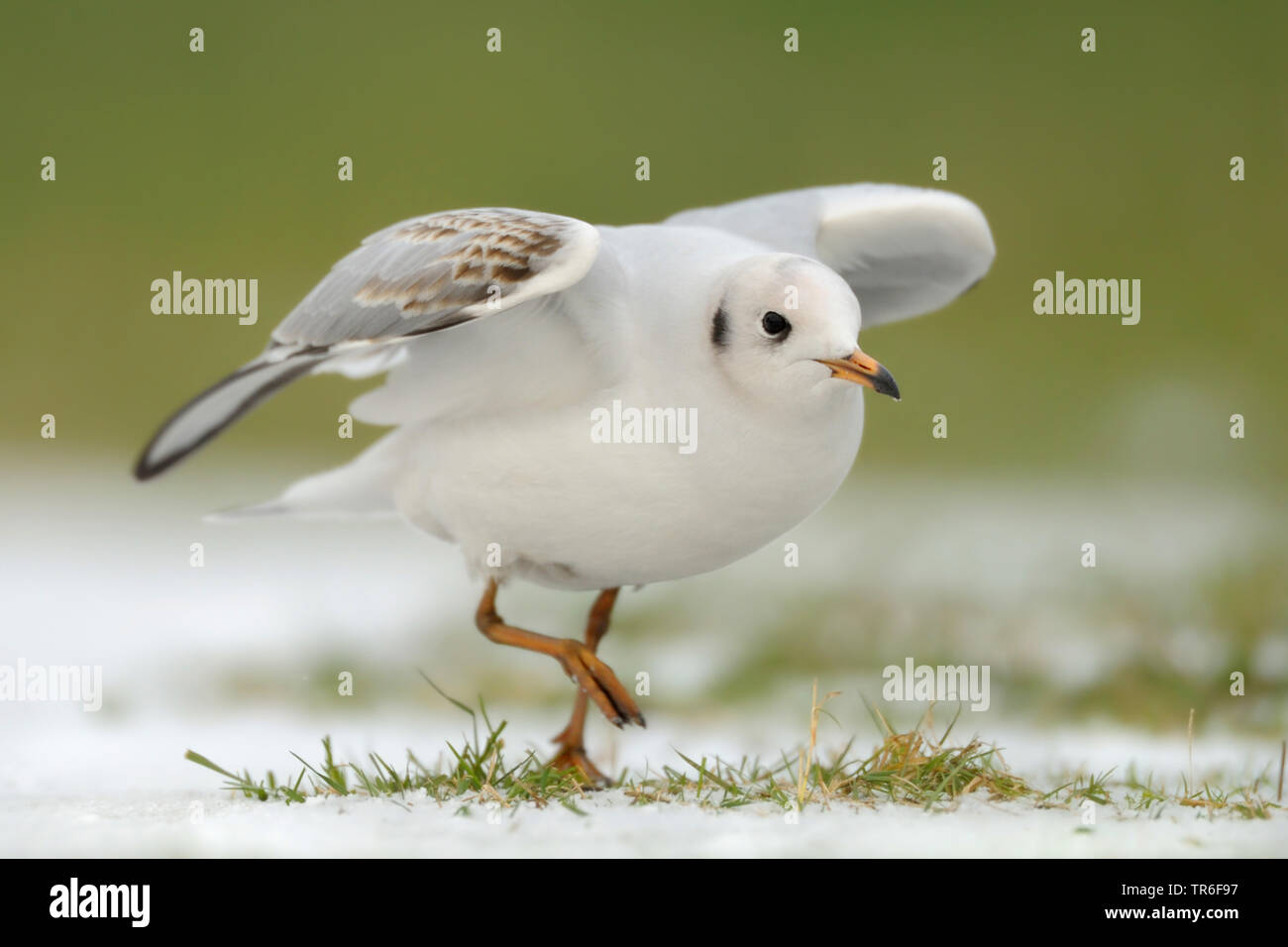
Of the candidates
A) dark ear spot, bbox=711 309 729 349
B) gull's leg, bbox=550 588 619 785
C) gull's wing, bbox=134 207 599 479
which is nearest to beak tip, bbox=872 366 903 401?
dark ear spot, bbox=711 309 729 349

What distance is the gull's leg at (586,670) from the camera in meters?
3.70

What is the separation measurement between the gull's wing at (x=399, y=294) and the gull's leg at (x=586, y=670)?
708 mm

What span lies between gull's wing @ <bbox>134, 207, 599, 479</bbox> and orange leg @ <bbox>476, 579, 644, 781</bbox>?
0.71m

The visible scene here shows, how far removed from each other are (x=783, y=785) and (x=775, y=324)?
3.36 feet

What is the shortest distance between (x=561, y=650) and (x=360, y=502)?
89cm

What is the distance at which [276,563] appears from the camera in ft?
26.2

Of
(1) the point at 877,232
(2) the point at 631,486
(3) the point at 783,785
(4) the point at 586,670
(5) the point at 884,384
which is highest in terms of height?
(1) the point at 877,232

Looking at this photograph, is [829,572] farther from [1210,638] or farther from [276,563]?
[276,563]

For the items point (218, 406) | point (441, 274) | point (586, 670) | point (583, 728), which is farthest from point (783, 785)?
point (218, 406)

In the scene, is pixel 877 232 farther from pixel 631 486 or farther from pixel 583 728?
pixel 583 728

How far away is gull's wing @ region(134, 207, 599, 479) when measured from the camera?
342 cm

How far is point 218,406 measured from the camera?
13.3 feet

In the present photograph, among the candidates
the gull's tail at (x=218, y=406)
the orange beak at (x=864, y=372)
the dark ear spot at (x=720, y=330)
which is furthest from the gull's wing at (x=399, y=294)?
the orange beak at (x=864, y=372)

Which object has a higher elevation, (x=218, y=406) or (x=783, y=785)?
(x=218, y=406)
